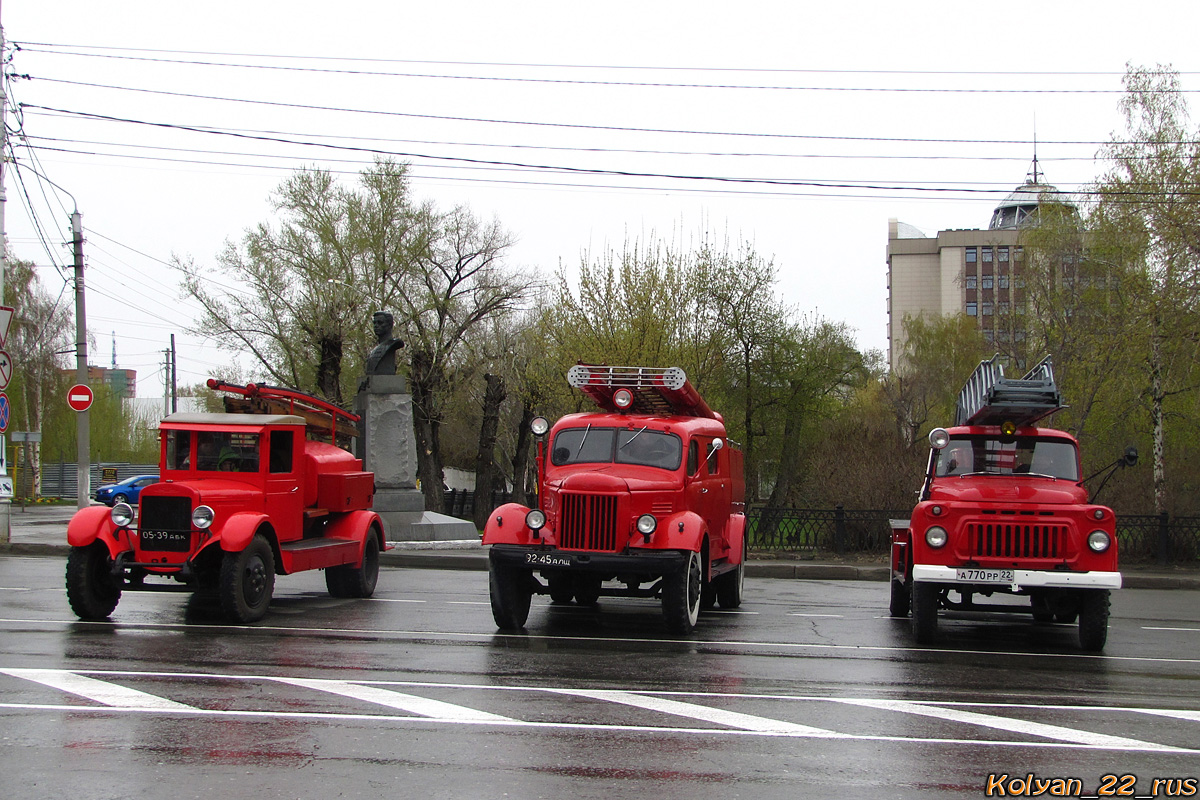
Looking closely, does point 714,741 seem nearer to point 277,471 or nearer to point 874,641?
point 874,641

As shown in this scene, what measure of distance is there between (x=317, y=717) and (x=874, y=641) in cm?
640

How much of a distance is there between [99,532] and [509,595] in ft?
14.5

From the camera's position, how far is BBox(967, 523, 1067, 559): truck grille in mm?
10844

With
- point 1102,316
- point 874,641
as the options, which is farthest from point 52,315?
point 874,641

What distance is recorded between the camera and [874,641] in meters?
11.5

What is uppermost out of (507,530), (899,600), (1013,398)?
(1013,398)

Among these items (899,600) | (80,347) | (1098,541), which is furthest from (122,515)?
(80,347)

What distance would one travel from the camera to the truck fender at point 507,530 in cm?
1128

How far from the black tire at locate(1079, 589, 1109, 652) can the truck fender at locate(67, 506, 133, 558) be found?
9.86 m

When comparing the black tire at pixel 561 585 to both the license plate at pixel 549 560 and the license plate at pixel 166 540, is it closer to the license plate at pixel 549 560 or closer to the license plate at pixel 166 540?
the license plate at pixel 549 560

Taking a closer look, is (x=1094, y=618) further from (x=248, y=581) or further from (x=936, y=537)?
(x=248, y=581)

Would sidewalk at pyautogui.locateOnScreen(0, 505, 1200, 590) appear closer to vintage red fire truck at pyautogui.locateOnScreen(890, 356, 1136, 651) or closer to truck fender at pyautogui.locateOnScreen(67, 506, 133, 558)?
vintage red fire truck at pyautogui.locateOnScreen(890, 356, 1136, 651)

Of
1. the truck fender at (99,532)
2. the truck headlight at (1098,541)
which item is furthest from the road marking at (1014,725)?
the truck fender at (99,532)

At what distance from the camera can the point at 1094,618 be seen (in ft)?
36.0
